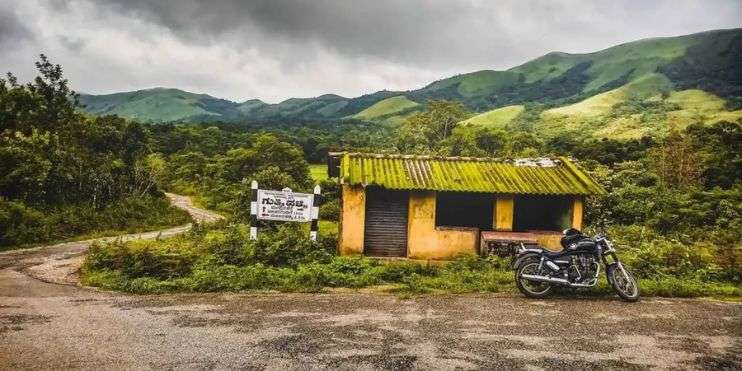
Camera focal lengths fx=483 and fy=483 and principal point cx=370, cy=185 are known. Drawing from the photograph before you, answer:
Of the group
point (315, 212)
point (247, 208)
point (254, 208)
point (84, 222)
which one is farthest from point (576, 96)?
point (254, 208)

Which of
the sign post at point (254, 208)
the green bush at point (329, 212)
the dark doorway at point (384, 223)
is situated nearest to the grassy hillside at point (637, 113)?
the green bush at point (329, 212)

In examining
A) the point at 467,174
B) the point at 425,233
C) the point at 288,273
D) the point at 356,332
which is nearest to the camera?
the point at 356,332

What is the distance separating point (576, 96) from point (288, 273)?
11802 cm

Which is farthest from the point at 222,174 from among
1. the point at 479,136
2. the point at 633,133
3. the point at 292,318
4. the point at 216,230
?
the point at 633,133

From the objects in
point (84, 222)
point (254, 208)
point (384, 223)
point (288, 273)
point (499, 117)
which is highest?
point (499, 117)

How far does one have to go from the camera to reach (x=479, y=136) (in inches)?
1865

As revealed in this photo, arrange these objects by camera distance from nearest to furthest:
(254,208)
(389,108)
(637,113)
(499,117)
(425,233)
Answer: (254,208)
(425,233)
(637,113)
(499,117)
(389,108)

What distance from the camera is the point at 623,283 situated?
27.8 feet

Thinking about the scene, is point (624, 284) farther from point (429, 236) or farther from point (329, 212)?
point (329, 212)

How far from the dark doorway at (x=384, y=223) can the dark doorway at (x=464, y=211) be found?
8.88ft

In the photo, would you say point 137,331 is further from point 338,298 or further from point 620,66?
point 620,66

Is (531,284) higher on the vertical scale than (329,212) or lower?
lower

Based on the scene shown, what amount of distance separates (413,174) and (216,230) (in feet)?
26.3

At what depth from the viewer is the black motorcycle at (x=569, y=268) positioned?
8445 millimetres
